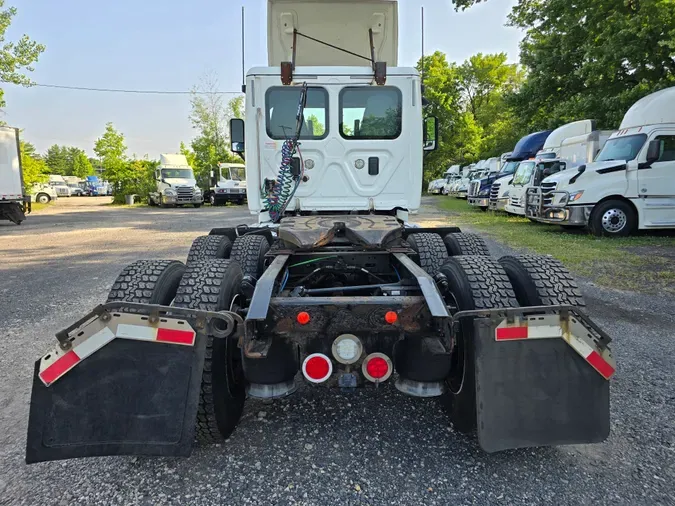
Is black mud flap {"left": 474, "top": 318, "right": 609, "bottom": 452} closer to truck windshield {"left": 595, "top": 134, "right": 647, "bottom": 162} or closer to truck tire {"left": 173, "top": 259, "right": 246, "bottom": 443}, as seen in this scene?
truck tire {"left": 173, "top": 259, "right": 246, "bottom": 443}

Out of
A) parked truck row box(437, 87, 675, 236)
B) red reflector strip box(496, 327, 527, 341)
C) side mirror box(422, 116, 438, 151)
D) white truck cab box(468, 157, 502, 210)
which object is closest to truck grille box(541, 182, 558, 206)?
parked truck row box(437, 87, 675, 236)

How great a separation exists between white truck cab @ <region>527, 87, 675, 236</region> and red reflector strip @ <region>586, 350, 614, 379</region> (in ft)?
35.4

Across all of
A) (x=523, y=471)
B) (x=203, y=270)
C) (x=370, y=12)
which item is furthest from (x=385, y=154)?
(x=523, y=471)

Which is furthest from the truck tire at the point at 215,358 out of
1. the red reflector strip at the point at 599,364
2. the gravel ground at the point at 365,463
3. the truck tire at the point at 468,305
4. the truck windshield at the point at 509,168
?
the truck windshield at the point at 509,168

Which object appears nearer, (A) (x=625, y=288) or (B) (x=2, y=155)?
(A) (x=625, y=288)

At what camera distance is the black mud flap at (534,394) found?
2.25 m

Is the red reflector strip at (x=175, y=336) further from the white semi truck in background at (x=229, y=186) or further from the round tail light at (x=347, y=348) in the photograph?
the white semi truck in background at (x=229, y=186)

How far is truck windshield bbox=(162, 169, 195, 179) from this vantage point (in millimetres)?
29172

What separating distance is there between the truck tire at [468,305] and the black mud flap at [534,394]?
157 mm

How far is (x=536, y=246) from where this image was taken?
34.0 feet

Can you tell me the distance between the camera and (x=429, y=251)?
3.98 meters

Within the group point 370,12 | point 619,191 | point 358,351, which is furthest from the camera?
point 619,191

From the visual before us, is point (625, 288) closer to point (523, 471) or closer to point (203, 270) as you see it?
point (523, 471)

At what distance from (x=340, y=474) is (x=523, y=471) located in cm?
96
